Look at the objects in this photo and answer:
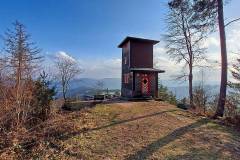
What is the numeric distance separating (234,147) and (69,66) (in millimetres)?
19980

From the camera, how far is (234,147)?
21.7 ft

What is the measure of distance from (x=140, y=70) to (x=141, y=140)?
10.6 m

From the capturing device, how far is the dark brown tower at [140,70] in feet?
56.1

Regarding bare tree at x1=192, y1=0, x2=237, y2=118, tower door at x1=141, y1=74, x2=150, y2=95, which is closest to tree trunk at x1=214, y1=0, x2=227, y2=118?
bare tree at x1=192, y1=0, x2=237, y2=118

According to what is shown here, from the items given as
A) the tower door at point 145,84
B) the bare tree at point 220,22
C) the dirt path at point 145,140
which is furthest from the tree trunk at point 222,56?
the tower door at point 145,84

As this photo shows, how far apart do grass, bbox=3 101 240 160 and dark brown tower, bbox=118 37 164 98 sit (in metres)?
7.65

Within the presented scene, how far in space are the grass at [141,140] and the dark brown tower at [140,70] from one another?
7.65 metres

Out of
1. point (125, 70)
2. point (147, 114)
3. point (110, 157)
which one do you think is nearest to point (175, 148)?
point (110, 157)

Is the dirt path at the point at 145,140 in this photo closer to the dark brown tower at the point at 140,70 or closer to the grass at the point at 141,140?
the grass at the point at 141,140

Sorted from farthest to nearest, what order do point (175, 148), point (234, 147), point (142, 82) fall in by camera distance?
1. point (142, 82)
2. point (234, 147)
3. point (175, 148)

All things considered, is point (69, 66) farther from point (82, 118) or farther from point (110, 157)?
point (110, 157)

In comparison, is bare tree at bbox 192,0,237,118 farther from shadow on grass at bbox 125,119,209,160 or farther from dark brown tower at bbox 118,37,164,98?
dark brown tower at bbox 118,37,164,98

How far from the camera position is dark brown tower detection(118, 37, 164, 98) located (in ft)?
56.1

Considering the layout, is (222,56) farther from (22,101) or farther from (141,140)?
(22,101)
